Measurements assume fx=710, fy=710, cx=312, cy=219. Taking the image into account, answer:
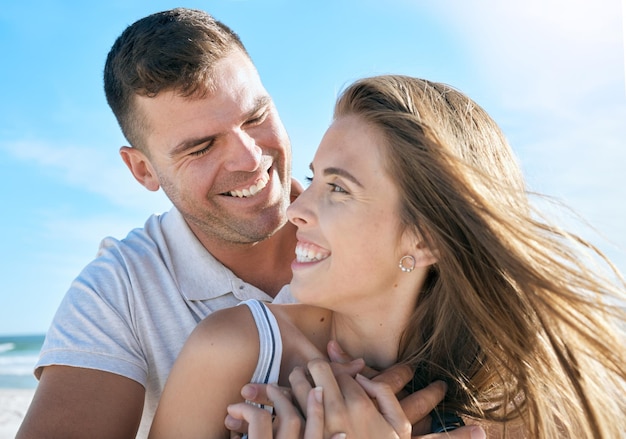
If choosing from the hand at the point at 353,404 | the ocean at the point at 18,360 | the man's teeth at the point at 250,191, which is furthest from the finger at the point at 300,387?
the ocean at the point at 18,360

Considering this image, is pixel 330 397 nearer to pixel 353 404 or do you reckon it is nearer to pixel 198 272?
pixel 353 404

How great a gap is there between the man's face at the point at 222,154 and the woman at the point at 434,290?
1041 mm

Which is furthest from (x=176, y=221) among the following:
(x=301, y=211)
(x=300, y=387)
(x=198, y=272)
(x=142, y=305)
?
(x=300, y=387)

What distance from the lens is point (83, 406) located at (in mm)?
2785

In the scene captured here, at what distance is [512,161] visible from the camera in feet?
8.66

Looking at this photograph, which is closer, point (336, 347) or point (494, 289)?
point (494, 289)

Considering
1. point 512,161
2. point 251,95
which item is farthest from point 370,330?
point 251,95

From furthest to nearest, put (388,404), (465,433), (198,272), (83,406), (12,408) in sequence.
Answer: (12,408) < (198,272) < (83,406) < (465,433) < (388,404)

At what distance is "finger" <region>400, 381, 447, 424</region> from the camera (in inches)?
88.9

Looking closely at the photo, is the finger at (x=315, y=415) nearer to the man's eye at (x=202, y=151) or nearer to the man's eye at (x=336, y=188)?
the man's eye at (x=336, y=188)

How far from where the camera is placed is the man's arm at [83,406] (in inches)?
107

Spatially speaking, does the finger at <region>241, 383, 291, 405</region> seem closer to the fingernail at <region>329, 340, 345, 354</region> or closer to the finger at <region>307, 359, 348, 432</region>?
the finger at <region>307, 359, 348, 432</region>

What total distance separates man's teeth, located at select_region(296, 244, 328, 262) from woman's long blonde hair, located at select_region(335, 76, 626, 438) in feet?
1.00

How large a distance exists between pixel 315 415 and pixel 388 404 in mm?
249
